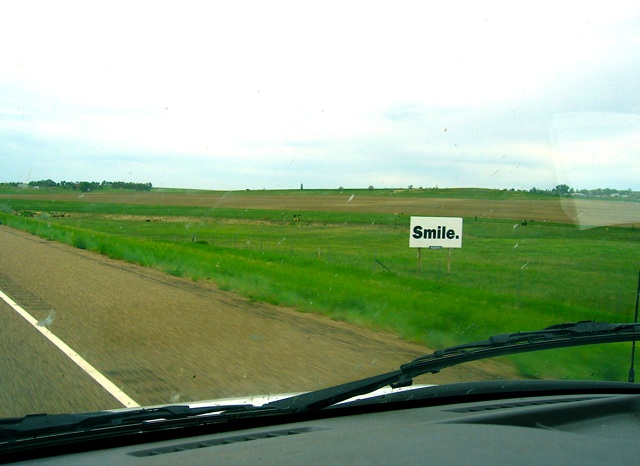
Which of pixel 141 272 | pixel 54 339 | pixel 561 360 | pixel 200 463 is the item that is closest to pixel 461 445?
pixel 200 463

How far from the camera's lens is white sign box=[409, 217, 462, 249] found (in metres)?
25.2

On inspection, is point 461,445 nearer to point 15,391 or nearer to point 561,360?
point 15,391

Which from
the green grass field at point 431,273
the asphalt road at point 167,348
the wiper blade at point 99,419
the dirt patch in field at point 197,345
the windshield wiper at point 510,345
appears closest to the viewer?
the wiper blade at point 99,419

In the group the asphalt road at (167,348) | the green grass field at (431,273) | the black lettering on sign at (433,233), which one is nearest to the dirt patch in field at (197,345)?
the asphalt road at (167,348)

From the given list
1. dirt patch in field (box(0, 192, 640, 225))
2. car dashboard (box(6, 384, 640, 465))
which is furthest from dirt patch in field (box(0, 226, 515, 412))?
dirt patch in field (box(0, 192, 640, 225))

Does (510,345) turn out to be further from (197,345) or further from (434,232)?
(434,232)

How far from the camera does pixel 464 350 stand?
4.12 m

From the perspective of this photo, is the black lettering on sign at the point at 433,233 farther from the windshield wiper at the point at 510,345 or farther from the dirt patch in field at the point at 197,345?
the windshield wiper at the point at 510,345

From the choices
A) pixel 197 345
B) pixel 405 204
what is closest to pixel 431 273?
pixel 197 345

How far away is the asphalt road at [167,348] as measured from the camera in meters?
6.29

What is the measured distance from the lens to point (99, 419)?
3178 millimetres

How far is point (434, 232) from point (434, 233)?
0.04 m

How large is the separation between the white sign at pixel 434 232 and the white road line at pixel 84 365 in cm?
1655

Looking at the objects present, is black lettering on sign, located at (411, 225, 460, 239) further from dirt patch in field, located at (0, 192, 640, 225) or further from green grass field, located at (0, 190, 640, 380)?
dirt patch in field, located at (0, 192, 640, 225)
